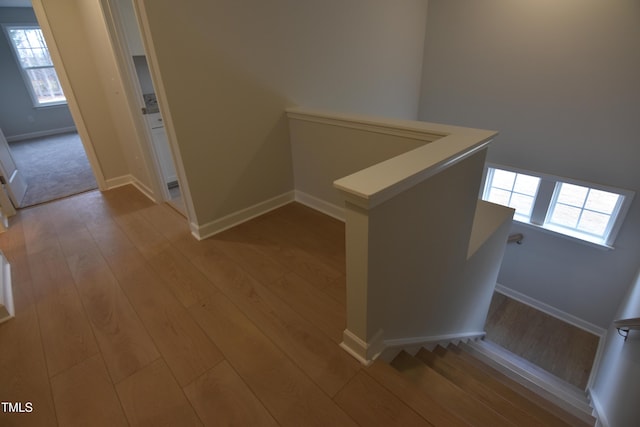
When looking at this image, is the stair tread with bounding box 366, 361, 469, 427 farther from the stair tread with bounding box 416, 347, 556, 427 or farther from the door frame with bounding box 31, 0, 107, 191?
the door frame with bounding box 31, 0, 107, 191

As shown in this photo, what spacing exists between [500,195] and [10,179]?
586 cm

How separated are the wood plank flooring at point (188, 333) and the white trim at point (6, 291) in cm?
4

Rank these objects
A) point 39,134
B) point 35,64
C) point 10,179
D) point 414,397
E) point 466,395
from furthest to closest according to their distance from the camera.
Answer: point 39,134
point 35,64
point 10,179
point 466,395
point 414,397

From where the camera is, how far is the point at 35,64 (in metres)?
6.11

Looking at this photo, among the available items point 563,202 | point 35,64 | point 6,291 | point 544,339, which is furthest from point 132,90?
point 35,64

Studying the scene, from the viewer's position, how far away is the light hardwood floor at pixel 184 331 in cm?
128

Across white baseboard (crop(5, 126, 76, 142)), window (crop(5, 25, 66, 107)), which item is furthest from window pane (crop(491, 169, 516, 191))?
white baseboard (crop(5, 126, 76, 142))

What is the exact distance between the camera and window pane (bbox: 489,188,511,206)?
14.6ft

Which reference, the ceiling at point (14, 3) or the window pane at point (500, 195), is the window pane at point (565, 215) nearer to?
the window pane at point (500, 195)

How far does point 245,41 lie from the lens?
227 cm

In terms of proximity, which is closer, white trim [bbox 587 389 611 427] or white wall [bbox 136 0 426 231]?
white wall [bbox 136 0 426 231]

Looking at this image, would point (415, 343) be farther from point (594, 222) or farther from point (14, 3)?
point (14, 3)

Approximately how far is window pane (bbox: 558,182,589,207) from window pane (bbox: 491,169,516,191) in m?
0.57

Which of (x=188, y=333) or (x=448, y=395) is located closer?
(x=448, y=395)
